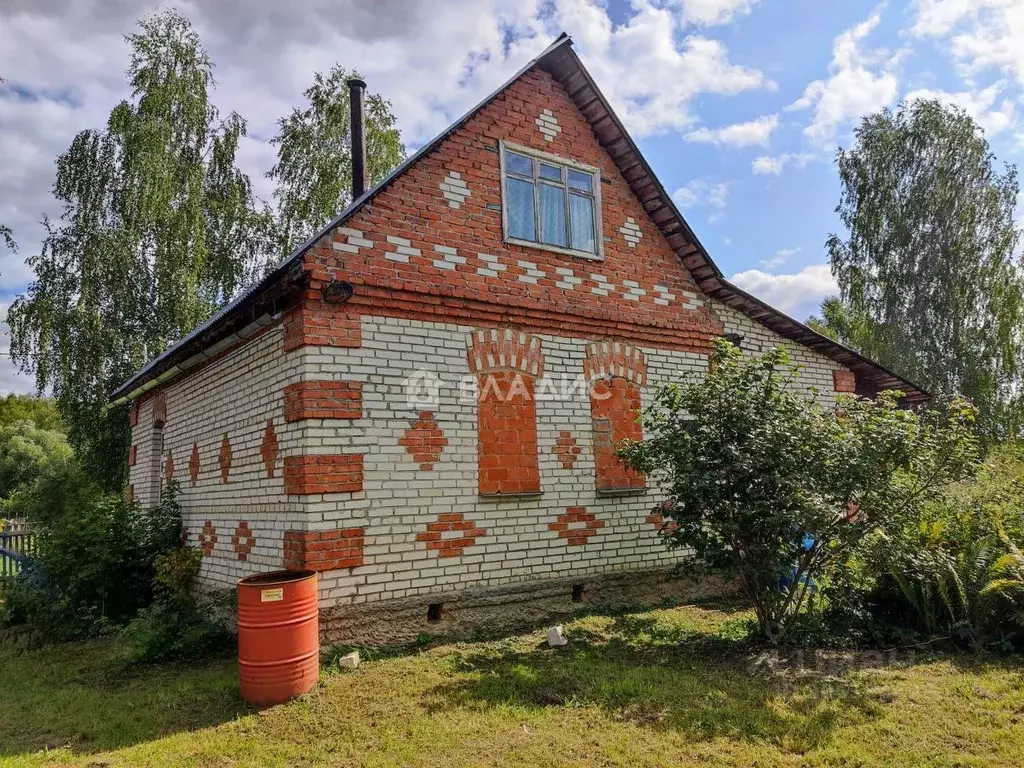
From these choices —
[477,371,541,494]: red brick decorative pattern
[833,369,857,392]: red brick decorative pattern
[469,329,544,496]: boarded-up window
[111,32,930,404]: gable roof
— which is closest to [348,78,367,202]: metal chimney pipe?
[111,32,930,404]: gable roof

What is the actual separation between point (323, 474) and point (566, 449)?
108 inches

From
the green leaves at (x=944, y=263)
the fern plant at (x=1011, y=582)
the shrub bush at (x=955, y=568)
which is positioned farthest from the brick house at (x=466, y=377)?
the green leaves at (x=944, y=263)

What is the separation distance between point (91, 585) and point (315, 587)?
4.79 meters

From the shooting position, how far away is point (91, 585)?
811cm

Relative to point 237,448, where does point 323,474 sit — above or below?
below

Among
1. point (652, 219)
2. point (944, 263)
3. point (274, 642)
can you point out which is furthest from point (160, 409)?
point (944, 263)

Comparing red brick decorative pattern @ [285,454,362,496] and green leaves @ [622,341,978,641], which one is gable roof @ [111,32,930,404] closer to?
red brick decorative pattern @ [285,454,362,496]

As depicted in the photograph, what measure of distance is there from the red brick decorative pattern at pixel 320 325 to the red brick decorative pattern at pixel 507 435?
4.82 feet

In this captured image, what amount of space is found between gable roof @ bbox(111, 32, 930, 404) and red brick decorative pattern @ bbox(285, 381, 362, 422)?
89cm

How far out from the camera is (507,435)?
6.92 metres

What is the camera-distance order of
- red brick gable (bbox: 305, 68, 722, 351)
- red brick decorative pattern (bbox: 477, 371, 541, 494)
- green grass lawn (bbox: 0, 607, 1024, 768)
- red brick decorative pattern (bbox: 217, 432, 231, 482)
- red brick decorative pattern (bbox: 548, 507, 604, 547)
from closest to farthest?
green grass lawn (bbox: 0, 607, 1024, 768)
red brick gable (bbox: 305, 68, 722, 351)
red brick decorative pattern (bbox: 477, 371, 541, 494)
red brick decorative pattern (bbox: 548, 507, 604, 547)
red brick decorative pattern (bbox: 217, 432, 231, 482)

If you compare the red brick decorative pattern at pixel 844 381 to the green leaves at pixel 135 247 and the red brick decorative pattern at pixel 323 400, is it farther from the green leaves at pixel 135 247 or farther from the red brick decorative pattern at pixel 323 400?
the green leaves at pixel 135 247

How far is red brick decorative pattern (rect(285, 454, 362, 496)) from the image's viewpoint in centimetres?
571

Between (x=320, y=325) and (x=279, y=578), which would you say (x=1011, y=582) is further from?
(x=320, y=325)
